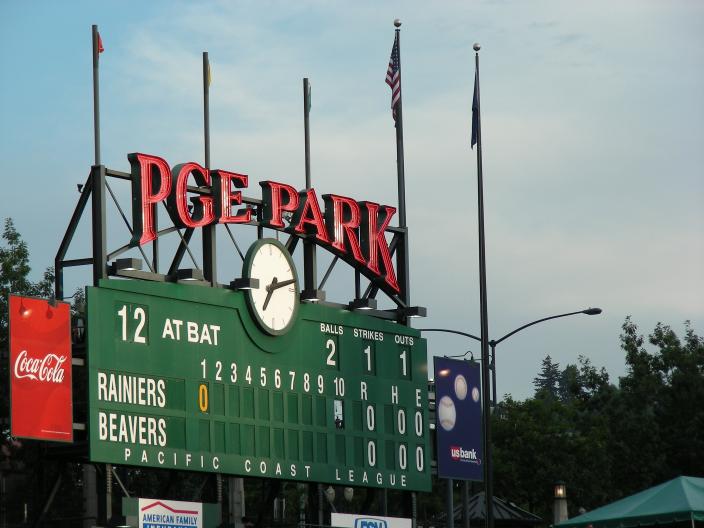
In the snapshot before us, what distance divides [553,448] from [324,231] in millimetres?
30469

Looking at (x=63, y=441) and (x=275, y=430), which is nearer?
(x=63, y=441)

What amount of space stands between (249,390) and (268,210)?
3.69 m

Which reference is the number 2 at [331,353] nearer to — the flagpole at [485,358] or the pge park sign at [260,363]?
the pge park sign at [260,363]

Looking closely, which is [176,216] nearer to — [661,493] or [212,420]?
[212,420]

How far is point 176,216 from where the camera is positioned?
27.0m

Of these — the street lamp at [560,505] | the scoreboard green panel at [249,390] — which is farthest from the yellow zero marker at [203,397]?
the street lamp at [560,505]

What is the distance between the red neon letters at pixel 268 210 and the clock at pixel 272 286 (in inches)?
28.4

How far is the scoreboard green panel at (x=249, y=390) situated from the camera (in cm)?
2472

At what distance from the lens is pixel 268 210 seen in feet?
95.2

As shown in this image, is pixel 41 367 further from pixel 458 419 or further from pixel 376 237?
pixel 458 419

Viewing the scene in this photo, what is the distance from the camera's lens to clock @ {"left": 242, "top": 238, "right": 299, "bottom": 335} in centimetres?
2778

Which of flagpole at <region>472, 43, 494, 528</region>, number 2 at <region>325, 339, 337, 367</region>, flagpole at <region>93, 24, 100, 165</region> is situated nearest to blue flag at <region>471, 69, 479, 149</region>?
flagpole at <region>472, 43, 494, 528</region>

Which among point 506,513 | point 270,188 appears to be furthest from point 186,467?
point 506,513

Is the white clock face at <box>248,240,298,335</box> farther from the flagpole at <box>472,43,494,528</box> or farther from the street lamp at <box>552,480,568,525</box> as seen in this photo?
the street lamp at <box>552,480,568,525</box>
